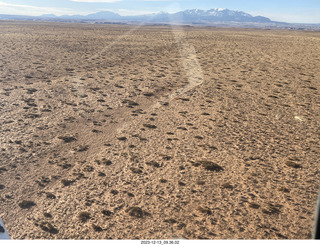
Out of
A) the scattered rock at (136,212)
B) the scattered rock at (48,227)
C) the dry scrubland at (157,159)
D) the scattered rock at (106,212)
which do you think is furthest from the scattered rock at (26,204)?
the scattered rock at (136,212)

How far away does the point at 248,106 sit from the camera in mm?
8594

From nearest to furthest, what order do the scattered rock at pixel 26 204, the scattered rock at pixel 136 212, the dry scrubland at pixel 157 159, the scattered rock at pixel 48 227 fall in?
the scattered rock at pixel 48 227
the dry scrubland at pixel 157 159
the scattered rock at pixel 136 212
the scattered rock at pixel 26 204

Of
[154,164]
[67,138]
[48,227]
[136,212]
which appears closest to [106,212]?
[136,212]

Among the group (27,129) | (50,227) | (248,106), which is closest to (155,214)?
(50,227)

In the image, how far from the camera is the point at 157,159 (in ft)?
17.7

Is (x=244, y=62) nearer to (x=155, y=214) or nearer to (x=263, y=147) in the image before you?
(x=263, y=147)

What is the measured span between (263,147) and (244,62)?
39.3ft

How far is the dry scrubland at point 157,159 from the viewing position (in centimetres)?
374

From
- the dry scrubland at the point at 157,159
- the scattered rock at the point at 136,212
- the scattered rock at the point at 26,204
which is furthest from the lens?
the scattered rock at the point at 26,204

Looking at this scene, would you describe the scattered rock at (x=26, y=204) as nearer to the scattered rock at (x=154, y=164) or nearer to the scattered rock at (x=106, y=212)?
the scattered rock at (x=106, y=212)

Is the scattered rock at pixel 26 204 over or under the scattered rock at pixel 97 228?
over

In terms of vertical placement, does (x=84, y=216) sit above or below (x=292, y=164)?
below

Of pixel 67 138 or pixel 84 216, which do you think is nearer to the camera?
pixel 84 216

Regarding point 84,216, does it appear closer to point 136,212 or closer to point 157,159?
point 136,212
